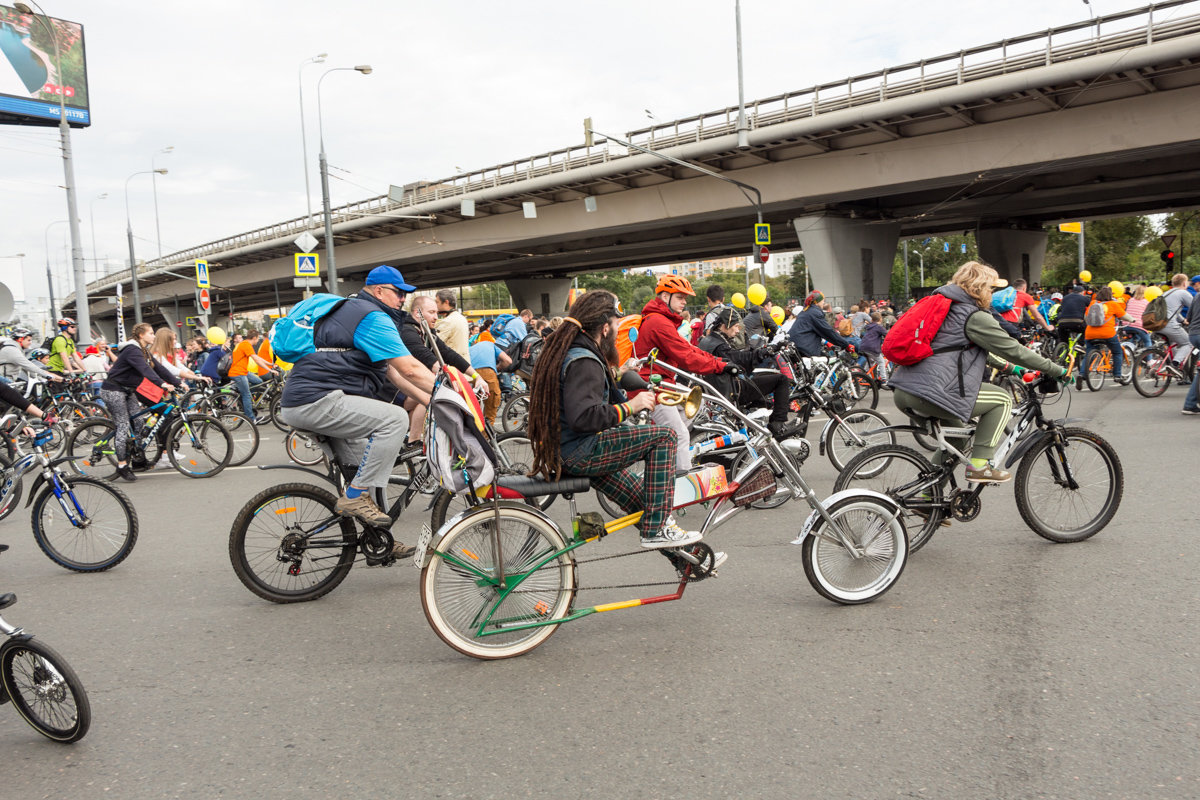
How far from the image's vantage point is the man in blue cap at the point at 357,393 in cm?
512

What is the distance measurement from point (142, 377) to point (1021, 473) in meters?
8.78

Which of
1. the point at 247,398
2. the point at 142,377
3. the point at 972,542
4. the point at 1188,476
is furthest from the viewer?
the point at 247,398

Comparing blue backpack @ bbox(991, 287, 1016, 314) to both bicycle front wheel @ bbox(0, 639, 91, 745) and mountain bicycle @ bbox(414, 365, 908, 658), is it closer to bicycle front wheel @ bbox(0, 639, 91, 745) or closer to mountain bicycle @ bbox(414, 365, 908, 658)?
mountain bicycle @ bbox(414, 365, 908, 658)

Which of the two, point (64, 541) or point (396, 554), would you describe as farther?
point (64, 541)

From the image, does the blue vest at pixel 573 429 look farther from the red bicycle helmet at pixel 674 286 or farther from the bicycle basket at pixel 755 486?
the red bicycle helmet at pixel 674 286

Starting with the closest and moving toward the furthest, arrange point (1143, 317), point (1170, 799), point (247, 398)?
point (1170, 799)
point (1143, 317)
point (247, 398)

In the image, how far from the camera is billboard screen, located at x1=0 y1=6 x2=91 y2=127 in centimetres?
3566

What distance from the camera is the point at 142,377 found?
980 cm

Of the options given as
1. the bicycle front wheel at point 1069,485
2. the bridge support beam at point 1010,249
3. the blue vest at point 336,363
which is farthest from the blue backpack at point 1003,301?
the bridge support beam at point 1010,249

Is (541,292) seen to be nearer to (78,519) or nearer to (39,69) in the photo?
(39,69)

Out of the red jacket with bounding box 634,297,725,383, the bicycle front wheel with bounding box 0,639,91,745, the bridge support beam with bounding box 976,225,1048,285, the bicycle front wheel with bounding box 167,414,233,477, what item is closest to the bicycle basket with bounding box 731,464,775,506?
the red jacket with bounding box 634,297,725,383

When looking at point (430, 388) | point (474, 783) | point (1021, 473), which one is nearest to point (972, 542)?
point (1021, 473)

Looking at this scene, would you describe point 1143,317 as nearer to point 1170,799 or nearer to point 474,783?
point 1170,799

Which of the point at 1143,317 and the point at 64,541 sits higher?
the point at 1143,317
